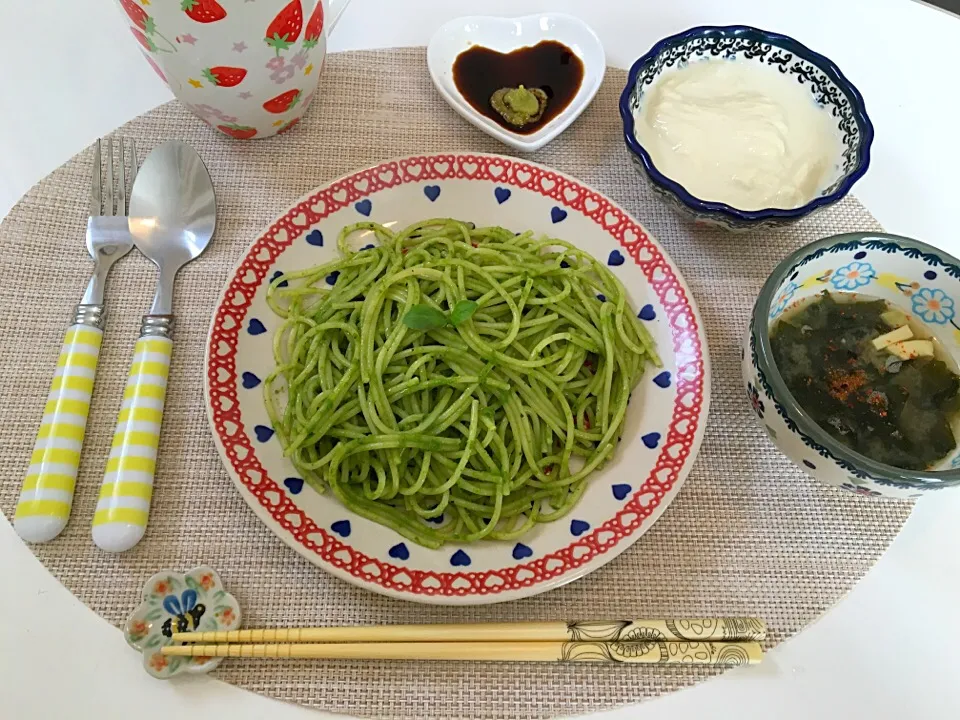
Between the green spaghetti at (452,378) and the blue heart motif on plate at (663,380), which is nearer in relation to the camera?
the green spaghetti at (452,378)

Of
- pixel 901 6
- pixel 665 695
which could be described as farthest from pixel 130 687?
pixel 901 6

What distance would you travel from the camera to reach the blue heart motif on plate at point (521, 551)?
4.02 feet

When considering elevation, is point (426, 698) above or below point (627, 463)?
below

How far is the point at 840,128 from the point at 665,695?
4.52ft

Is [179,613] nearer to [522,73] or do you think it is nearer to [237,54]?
[237,54]

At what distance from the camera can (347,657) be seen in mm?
1184

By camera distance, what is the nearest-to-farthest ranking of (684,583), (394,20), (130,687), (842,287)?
(130,687) → (684,583) → (842,287) → (394,20)

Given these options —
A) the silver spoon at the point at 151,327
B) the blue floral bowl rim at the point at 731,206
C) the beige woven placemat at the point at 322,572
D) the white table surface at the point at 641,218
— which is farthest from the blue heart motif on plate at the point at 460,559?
the blue floral bowl rim at the point at 731,206

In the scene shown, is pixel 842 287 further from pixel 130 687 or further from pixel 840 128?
pixel 130 687

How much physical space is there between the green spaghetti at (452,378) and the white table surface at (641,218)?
42 centimetres

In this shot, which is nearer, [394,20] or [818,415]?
[818,415]

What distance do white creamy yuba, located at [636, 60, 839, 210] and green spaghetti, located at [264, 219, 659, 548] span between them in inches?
15.0

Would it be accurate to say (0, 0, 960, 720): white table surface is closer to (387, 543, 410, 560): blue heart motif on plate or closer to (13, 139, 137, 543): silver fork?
(13, 139, 137, 543): silver fork

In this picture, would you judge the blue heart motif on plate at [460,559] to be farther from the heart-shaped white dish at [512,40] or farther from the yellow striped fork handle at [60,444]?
the heart-shaped white dish at [512,40]
